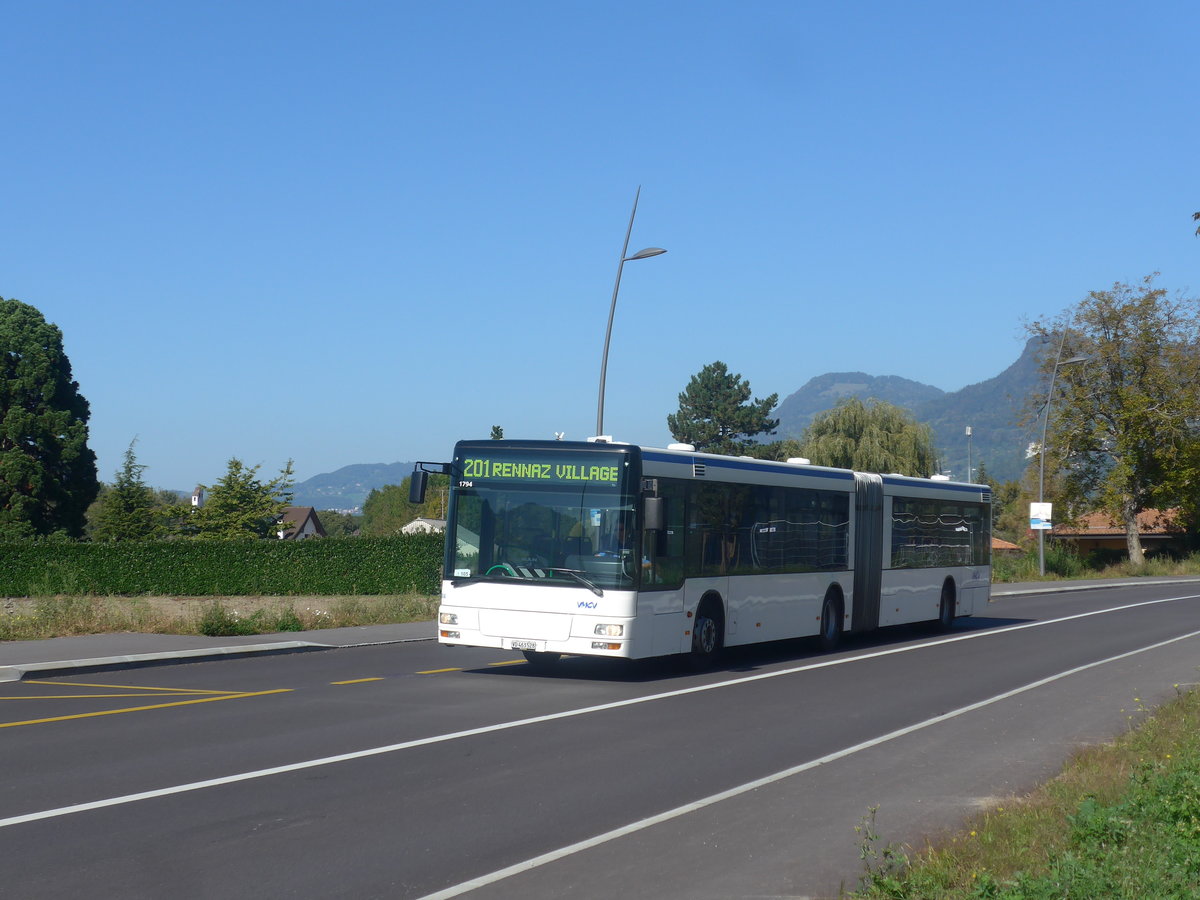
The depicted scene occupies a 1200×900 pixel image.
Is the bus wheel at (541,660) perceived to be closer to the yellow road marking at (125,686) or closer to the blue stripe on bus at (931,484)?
the yellow road marking at (125,686)

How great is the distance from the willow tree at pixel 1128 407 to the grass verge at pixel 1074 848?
189 ft

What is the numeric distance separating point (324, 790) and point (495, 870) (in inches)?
94.2

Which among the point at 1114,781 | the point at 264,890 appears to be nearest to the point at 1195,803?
the point at 1114,781

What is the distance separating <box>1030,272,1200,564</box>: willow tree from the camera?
63.5m

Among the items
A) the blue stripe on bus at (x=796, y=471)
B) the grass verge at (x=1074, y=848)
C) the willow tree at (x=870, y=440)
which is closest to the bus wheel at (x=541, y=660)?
the blue stripe on bus at (x=796, y=471)

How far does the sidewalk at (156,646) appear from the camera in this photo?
16328 mm

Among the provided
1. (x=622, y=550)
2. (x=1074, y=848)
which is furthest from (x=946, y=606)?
(x=1074, y=848)

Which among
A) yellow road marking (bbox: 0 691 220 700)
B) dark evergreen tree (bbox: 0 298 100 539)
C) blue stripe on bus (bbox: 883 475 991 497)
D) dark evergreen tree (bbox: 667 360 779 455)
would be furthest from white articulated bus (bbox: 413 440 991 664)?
dark evergreen tree (bbox: 667 360 779 455)

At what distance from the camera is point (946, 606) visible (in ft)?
85.5

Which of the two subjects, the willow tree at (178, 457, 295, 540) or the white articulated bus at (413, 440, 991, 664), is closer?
the white articulated bus at (413, 440, 991, 664)

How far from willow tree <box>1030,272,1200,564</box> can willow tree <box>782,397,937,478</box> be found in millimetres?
8123

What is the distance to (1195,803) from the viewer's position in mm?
6996

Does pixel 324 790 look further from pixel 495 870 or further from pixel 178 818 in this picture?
pixel 495 870

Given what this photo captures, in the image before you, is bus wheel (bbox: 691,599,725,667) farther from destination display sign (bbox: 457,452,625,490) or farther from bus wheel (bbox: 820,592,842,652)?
bus wheel (bbox: 820,592,842,652)
